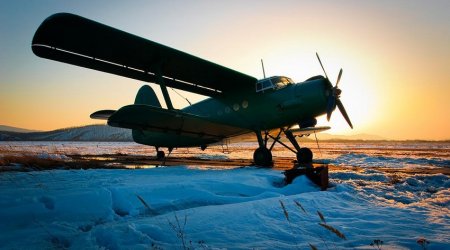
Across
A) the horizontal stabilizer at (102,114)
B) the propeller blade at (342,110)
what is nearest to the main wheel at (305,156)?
the propeller blade at (342,110)

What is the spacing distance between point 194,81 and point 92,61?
391 cm

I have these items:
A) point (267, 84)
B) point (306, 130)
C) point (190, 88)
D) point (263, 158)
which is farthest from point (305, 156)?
point (190, 88)

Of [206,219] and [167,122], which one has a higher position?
[167,122]

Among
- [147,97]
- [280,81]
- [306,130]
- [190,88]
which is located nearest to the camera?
[280,81]

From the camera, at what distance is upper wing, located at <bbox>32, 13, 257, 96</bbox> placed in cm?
690

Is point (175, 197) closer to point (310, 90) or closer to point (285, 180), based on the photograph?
point (285, 180)

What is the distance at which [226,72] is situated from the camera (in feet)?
34.7

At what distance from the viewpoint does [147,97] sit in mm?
14945

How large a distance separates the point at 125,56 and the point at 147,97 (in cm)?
637

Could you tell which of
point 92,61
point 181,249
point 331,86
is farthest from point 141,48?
point 181,249

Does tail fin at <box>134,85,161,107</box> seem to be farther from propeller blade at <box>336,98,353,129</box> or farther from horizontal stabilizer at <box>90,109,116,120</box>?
propeller blade at <box>336,98,353,129</box>

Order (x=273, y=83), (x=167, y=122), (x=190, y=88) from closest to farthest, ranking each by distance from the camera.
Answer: (x=167, y=122), (x=273, y=83), (x=190, y=88)

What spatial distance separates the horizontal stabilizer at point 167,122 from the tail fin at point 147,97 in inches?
182

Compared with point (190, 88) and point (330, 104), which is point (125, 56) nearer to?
point (190, 88)
